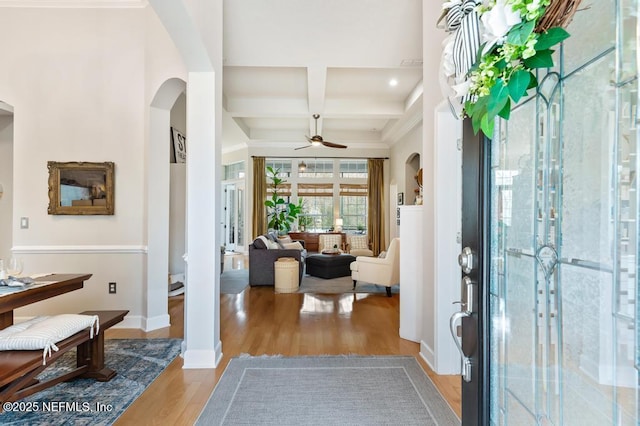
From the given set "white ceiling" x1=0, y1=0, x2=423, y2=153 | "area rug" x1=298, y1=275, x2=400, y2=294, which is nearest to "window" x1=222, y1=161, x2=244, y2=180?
"white ceiling" x1=0, y1=0, x2=423, y2=153

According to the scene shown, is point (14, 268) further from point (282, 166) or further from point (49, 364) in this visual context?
point (282, 166)

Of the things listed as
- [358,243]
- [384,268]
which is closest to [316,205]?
[358,243]

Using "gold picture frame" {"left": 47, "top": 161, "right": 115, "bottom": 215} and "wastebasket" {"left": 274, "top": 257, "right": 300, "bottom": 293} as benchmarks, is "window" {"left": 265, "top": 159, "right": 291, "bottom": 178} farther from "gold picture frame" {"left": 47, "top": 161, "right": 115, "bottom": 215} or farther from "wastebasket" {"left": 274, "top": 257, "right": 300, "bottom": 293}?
"gold picture frame" {"left": 47, "top": 161, "right": 115, "bottom": 215}

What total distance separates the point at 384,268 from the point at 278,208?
527cm

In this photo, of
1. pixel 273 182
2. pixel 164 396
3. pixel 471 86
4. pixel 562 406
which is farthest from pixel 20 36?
pixel 273 182

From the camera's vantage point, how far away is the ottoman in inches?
241

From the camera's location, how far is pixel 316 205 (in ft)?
32.2

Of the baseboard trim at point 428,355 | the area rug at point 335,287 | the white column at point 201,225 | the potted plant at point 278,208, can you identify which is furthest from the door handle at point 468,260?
the potted plant at point 278,208

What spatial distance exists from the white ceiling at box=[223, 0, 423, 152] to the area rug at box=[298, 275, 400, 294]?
3.31 meters

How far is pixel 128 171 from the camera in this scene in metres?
3.62

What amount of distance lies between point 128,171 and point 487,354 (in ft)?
12.8

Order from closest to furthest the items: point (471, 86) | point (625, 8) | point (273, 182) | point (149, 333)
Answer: point (625, 8)
point (471, 86)
point (149, 333)
point (273, 182)

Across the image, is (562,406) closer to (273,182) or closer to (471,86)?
(471,86)

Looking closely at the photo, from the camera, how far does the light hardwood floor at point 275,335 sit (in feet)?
7.16
